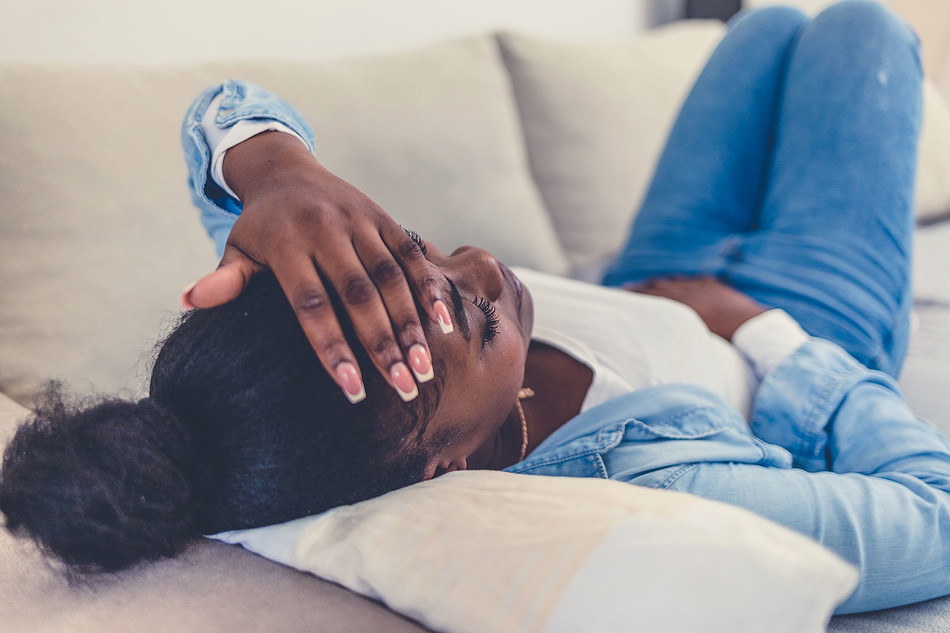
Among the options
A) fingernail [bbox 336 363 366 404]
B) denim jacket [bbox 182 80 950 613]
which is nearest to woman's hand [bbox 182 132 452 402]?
fingernail [bbox 336 363 366 404]

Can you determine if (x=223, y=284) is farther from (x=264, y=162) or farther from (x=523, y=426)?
(x=523, y=426)

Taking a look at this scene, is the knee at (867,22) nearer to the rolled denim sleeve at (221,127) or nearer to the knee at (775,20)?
the knee at (775,20)

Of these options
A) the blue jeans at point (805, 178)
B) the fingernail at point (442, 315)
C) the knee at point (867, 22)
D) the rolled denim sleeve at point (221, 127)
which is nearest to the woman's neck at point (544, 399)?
the fingernail at point (442, 315)

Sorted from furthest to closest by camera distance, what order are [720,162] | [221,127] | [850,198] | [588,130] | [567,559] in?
[588,130] → [720,162] → [850,198] → [221,127] → [567,559]

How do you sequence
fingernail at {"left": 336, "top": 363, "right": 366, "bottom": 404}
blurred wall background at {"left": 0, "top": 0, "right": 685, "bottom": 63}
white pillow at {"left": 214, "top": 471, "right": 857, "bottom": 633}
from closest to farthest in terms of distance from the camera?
white pillow at {"left": 214, "top": 471, "right": 857, "bottom": 633} → fingernail at {"left": 336, "top": 363, "right": 366, "bottom": 404} → blurred wall background at {"left": 0, "top": 0, "right": 685, "bottom": 63}

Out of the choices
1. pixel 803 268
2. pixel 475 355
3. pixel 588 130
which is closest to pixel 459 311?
pixel 475 355

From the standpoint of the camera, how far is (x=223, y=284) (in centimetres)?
52

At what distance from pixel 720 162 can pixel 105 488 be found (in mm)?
1044

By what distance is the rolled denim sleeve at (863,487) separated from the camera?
0.58 m

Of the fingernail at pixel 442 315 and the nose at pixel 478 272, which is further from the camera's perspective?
the nose at pixel 478 272

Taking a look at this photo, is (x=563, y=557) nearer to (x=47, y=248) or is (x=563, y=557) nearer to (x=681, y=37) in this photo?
(x=47, y=248)

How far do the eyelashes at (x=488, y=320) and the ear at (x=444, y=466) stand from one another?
0.10m

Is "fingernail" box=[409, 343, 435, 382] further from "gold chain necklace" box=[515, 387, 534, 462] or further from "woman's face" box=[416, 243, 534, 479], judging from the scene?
"gold chain necklace" box=[515, 387, 534, 462]

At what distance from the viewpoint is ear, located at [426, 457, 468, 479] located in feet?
1.96
